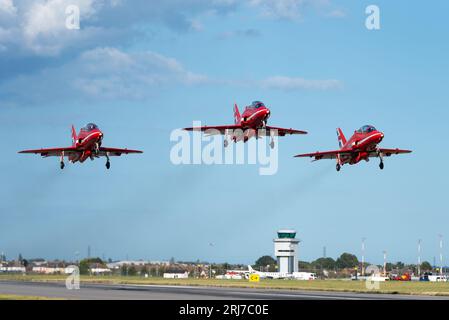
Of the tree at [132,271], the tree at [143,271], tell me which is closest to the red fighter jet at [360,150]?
the tree at [132,271]

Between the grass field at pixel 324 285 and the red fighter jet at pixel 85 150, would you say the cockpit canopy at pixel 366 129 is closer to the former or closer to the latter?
the grass field at pixel 324 285

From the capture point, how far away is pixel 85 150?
102375 millimetres

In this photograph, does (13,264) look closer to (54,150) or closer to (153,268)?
(153,268)

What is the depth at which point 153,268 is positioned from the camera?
196 meters

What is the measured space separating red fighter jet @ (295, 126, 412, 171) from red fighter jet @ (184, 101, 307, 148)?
4.93 metres

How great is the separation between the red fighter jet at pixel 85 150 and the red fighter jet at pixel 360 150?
86.7ft

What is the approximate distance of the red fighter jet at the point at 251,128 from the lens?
97.7 metres

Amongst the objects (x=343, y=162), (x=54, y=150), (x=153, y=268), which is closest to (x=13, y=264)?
(x=153, y=268)

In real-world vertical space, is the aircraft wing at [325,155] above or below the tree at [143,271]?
above

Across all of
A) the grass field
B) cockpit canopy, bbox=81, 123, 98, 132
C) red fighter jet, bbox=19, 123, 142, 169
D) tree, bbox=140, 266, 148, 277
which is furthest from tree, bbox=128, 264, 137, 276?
cockpit canopy, bbox=81, 123, 98, 132

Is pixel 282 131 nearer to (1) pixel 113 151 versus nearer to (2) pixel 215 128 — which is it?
(2) pixel 215 128

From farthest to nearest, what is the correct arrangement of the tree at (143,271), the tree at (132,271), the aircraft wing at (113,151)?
the tree at (143,271), the tree at (132,271), the aircraft wing at (113,151)

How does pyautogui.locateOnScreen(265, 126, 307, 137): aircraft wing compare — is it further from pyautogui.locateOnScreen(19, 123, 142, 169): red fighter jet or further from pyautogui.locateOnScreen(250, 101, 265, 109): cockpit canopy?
pyautogui.locateOnScreen(19, 123, 142, 169): red fighter jet
